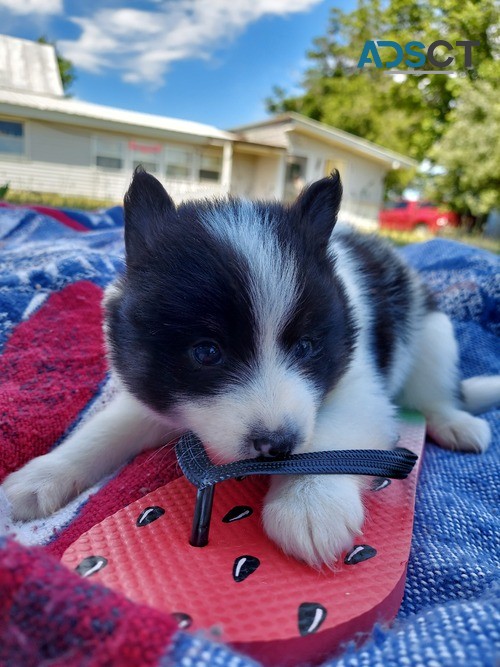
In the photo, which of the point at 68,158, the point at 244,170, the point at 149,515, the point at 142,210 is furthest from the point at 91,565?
the point at 244,170

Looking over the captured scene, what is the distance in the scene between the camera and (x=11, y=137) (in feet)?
55.1

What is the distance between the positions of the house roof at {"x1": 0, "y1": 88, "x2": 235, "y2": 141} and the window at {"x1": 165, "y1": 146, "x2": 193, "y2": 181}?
0.54 m

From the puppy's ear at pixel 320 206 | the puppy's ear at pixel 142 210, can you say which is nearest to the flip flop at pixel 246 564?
the puppy's ear at pixel 142 210

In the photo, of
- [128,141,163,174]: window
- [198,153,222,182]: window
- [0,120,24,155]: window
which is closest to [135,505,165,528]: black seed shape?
[0,120,24,155]: window

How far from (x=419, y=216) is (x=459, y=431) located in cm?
2518

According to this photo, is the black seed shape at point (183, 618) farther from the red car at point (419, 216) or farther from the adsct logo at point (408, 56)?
the red car at point (419, 216)

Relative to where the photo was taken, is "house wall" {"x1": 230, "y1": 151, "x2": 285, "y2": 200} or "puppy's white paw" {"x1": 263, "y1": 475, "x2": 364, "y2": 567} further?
"house wall" {"x1": 230, "y1": 151, "x2": 285, "y2": 200}

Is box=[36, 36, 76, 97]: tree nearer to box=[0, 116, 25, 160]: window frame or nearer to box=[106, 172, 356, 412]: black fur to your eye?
box=[0, 116, 25, 160]: window frame

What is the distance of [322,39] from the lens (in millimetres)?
35406

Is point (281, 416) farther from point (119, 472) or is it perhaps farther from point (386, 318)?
point (386, 318)

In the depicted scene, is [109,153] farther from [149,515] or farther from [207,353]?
[149,515]

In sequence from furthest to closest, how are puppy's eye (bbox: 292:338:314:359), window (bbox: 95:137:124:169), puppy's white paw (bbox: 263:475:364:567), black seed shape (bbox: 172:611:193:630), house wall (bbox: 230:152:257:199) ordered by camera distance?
house wall (bbox: 230:152:257:199)
window (bbox: 95:137:124:169)
puppy's eye (bbox: 292:338:314:359)
puppy's white paw (bbox: 263:475:364:567)
black seed shape (bbox: 172:611:193:630)

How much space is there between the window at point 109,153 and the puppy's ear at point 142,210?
17.4m

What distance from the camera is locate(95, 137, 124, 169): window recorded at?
18.5 metres
